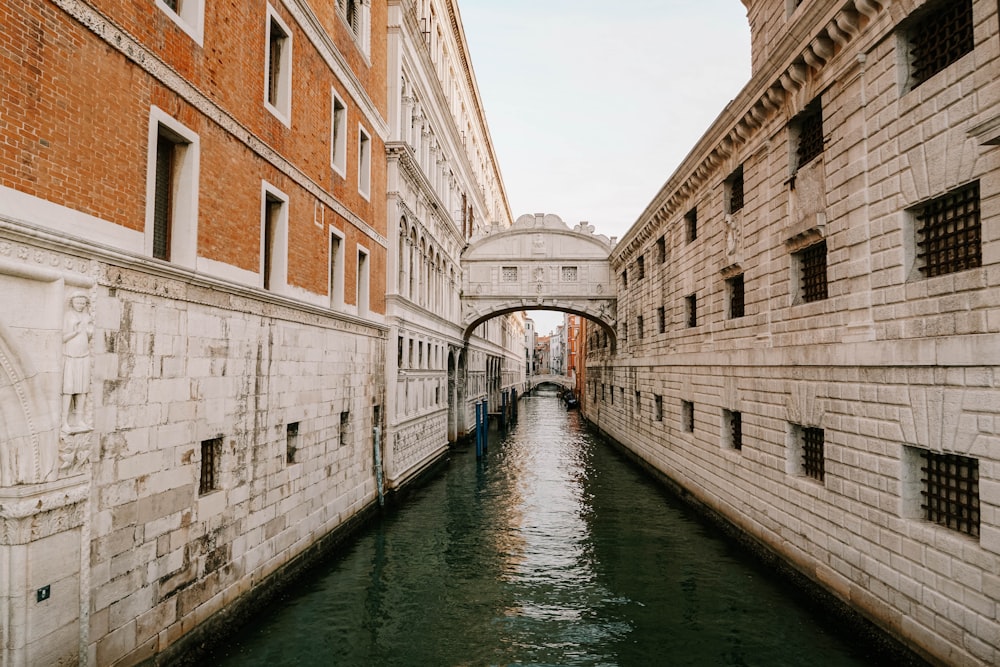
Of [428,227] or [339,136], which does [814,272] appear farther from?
[428,227]

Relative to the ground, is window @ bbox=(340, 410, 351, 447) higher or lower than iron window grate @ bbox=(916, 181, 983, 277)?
lower

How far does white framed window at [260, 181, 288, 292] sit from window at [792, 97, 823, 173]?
8320 millimetres

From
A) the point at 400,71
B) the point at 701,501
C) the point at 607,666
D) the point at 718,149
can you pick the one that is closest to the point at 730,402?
the point at 701,501

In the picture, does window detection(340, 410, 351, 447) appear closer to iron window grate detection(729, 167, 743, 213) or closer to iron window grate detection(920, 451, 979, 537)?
iron window grate detection(729, 167, 743, 213)

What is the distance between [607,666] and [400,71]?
15040mm

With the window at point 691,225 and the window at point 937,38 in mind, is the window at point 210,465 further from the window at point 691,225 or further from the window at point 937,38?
the window at point 691,225

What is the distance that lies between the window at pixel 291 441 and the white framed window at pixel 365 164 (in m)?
6.21

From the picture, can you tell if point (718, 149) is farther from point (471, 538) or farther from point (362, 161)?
point (471, 538)

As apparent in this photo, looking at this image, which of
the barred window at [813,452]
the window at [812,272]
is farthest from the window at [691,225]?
the barred window at [813,452]

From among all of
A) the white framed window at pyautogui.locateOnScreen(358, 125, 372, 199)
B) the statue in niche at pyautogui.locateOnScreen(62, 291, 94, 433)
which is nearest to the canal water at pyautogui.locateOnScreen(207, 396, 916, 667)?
the statue in niche at pyautogui.locateOnScreen(62, 291, 94, 433)

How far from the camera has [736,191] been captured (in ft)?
44.1

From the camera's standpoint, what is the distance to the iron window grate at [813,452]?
937 cm

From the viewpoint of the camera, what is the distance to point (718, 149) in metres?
13.6

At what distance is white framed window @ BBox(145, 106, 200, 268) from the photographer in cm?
708
